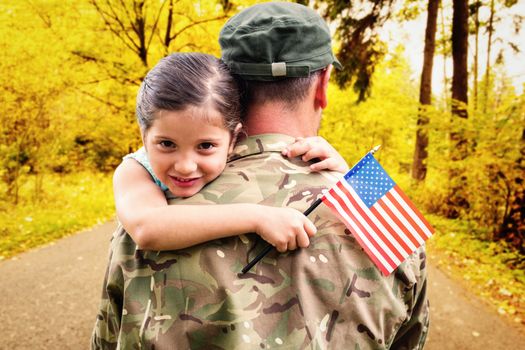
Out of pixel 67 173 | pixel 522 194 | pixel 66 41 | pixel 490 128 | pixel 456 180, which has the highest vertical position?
pixel 66 41

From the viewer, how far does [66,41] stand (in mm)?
9031

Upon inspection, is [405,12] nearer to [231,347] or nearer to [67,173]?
[67,173]

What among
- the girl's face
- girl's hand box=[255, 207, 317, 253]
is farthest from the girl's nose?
girl's hand box=[255, 207, 317, 253]

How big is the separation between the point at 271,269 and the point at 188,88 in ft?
2.18

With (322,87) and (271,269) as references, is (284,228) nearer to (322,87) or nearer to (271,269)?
(271,269)

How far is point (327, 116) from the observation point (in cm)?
1380

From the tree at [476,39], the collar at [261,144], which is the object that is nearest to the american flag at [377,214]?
the collar at [261,144]

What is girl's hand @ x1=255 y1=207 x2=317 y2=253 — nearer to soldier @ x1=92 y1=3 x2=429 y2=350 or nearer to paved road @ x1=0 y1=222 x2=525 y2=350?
soldier @ x1=92 y1=3 x2=429 y2=350

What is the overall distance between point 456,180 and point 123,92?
9866 mm

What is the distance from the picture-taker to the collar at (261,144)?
4.52ft

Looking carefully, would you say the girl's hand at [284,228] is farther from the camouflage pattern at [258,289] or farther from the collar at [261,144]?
the collar at [261,144]

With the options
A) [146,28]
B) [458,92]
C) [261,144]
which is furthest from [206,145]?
[146,28]

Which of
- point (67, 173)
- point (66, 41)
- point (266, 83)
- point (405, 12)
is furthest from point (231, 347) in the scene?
point (405, 12)

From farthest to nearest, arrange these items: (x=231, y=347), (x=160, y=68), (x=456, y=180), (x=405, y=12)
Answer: (x=405, y=12)
(x=456, y=180)
(x=160, y=68)
(x=231, y=347)
